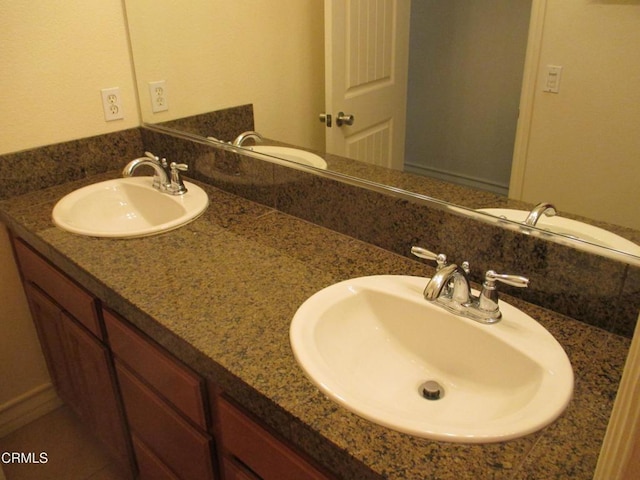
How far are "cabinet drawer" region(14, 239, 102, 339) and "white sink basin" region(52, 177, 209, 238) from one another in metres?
0.16

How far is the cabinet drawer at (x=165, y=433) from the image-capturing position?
44.8 inches

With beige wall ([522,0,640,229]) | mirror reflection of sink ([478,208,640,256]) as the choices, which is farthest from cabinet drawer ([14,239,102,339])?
beige wall ([522,0,640,229])

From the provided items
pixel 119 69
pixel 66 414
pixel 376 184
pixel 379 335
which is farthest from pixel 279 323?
pixel 66 414

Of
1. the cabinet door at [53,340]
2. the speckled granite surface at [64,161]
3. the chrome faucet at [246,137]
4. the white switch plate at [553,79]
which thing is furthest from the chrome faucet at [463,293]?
the speckled granite surface at [64,161]

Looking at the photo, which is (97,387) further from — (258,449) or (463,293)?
(463,293)

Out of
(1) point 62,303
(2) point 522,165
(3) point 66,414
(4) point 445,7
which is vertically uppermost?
(4) point 445,7

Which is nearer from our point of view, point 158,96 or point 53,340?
point 53,340

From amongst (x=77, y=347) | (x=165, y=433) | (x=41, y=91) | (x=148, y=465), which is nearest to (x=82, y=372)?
(x=77, y=347)

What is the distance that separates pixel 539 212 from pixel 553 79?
10.1 inches

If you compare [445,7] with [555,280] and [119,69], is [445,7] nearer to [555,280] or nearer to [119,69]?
[555,280]

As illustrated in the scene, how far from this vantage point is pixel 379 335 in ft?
3.60

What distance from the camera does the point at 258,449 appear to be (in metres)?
0.93

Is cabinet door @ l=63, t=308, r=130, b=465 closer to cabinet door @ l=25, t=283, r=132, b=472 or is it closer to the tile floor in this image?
cabinet door @ l=25, t=283, r=132, b=472

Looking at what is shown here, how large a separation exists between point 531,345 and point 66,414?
1.84m
